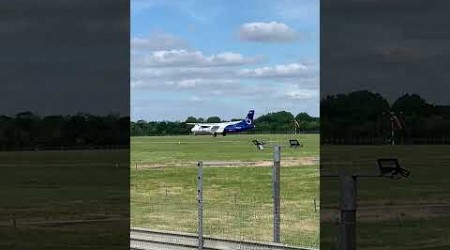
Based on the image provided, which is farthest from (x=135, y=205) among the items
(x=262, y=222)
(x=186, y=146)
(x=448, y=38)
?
(x=186, y=146)

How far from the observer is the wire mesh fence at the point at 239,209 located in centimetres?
399

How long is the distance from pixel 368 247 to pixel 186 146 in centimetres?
1507

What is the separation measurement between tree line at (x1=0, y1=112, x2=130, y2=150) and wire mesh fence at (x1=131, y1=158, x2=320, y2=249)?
1274mm

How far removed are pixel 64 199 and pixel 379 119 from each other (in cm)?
171

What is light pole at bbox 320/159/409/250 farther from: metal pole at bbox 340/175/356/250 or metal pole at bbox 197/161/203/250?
metal pole at bbox 197/161/203/250

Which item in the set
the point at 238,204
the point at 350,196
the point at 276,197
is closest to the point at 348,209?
the point at 350,196

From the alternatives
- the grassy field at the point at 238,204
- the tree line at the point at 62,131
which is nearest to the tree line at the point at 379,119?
the grassy field at the point at 238,204

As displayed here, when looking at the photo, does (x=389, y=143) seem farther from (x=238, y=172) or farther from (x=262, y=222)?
(x=238, y=172)

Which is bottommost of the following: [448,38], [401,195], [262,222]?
[262,222]

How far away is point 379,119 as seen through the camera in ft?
8.44

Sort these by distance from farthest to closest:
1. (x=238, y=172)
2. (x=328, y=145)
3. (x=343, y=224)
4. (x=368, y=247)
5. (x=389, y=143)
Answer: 1. (x=238, y=172)
2. (x=368, y=247)
3. (x=389, y=143)
4. (x=328, y=145)
5. (x=343, y=224)

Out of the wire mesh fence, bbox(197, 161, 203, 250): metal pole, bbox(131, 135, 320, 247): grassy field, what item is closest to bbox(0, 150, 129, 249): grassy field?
bbox(197, 161, 203, 250): metal pole

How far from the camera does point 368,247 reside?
2.85m

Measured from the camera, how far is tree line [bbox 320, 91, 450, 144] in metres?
2.41
